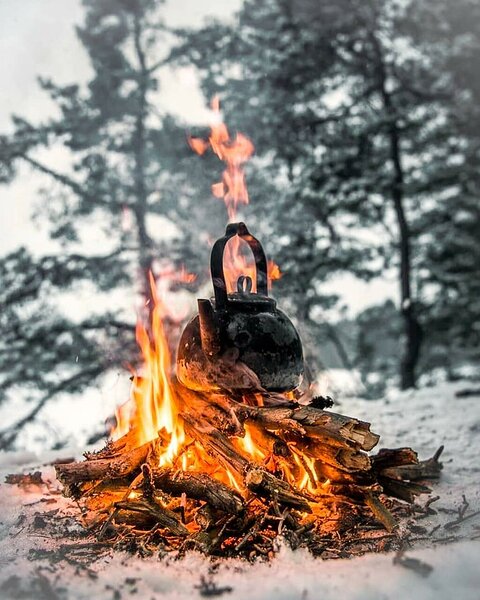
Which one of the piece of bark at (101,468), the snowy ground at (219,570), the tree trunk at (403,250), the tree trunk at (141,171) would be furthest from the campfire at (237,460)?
the tree trunk at (141,171)

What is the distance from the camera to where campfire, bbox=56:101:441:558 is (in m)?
2.57

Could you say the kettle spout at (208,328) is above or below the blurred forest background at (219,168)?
below

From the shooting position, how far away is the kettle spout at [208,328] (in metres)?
3.06

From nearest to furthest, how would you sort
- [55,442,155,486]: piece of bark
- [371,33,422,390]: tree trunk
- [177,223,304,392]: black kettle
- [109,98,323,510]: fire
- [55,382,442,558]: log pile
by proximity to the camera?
[55,382,442,558]: log pile < [55,442,155,486]: piece of bark < [109,98,323,510]: fire < [177,223,304,392]: black kettle < [371,33,422,390]: tree trunk

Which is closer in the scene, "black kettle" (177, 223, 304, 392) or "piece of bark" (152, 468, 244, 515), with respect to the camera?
"piece of bark" (152, 468, 244, 515)

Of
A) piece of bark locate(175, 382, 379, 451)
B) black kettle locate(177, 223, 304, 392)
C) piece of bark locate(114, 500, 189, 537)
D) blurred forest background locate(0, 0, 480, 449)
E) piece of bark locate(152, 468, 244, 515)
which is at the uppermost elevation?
blurred forest background locate(0, 0, 480, 449)

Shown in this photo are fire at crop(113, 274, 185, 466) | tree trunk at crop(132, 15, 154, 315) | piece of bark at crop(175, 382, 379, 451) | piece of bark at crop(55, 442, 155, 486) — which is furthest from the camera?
tree trunk at crop(132, 15, 154, 315)

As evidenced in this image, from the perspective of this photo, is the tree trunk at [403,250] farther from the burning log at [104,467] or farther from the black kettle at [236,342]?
the burning log at [104,467]

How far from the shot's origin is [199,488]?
8.68 feet

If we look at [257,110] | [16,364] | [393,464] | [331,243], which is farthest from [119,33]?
[393,464]

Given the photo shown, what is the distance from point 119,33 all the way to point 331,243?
7541 millimetres

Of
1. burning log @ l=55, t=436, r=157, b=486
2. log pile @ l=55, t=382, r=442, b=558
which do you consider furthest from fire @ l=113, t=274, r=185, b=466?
burning log @ l=55, t=436, r=157, b=486

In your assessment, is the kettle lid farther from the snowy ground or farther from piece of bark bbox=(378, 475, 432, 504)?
the snowy ground

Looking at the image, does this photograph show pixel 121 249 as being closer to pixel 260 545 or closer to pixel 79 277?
pixel 79 277
